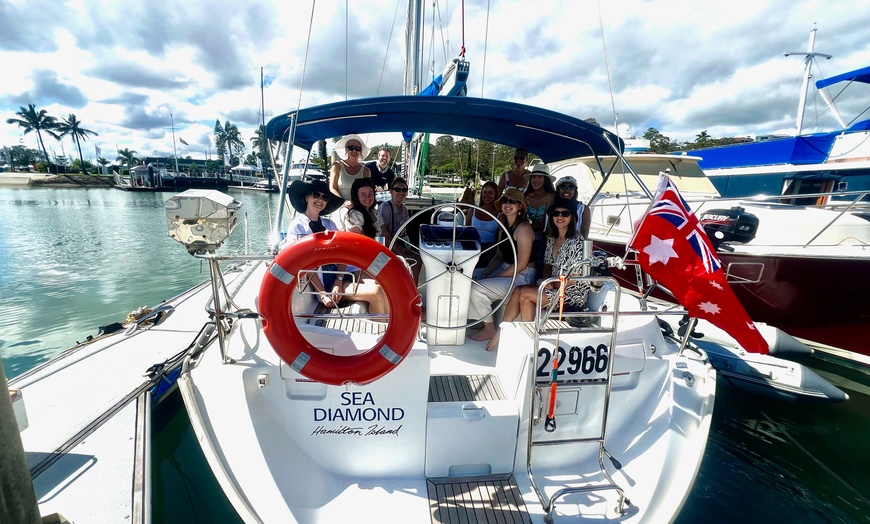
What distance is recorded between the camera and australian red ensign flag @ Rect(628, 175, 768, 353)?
2.04m

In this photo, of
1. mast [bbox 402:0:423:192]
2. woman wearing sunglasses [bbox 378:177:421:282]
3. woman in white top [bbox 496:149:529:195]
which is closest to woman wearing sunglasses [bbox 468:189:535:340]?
woman wearing sunglasses [bbox 378:177:421:282]

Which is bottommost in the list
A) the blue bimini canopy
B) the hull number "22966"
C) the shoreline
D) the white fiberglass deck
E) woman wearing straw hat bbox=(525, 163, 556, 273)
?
the shoreline

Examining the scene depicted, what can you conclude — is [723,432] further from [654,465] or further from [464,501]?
[464,501]

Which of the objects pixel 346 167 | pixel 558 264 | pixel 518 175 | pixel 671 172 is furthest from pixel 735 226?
pixel 346 167

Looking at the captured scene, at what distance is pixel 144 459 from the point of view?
6.89 ft

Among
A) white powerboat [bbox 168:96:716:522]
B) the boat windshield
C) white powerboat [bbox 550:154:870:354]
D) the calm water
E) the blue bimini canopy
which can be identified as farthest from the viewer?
the boat windshield

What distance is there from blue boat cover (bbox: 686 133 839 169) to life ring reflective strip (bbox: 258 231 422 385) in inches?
480

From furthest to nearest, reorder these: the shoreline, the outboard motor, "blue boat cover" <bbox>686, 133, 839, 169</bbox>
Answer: the shoreline
"blue boat cover" <bbox>686, 133, 839, 169</bbox>
the outboard motor

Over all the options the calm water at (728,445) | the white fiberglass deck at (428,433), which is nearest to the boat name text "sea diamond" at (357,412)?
the white fiberglass deck at (428,433)

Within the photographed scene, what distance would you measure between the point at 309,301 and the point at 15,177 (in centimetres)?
6650

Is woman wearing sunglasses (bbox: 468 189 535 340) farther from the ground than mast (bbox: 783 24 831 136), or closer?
closer

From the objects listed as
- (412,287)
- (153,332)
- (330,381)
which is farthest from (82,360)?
(412,287)

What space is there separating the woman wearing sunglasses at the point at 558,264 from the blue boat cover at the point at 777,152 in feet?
35.1

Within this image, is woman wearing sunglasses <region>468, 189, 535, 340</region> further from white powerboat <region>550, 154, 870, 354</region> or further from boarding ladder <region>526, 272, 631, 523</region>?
white powerboat <region>550, 154, 870, 354</region>
